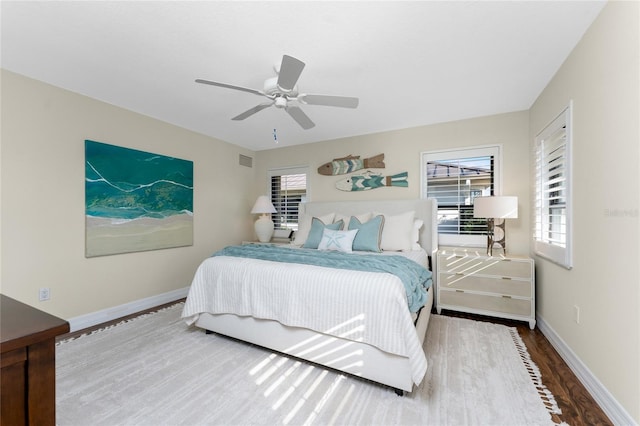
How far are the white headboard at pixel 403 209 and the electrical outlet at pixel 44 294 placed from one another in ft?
10.5

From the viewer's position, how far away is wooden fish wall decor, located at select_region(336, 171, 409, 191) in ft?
13.2

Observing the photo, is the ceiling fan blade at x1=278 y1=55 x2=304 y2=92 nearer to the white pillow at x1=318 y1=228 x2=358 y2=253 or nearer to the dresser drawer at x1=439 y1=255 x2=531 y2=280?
the white pillow at x1=318 y1=228 x2=358 y2=253

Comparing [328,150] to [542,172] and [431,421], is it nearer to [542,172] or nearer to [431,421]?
[542,172]

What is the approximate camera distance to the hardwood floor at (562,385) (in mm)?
1604

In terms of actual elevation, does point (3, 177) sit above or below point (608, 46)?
below

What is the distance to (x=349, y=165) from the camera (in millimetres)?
4410

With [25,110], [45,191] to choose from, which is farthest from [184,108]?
[45,191]

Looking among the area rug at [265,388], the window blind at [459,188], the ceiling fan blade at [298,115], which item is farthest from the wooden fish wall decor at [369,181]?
the area rug at [265,388]

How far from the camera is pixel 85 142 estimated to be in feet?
9.62

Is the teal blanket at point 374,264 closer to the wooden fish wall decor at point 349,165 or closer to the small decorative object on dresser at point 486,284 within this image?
the small decorative object on dresser at point 486,284

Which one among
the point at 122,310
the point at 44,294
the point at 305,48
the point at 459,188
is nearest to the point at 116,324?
the point at 122,310

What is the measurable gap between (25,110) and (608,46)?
14.7 feet

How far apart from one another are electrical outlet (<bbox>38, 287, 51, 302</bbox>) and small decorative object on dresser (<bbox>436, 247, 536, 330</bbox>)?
159 inches

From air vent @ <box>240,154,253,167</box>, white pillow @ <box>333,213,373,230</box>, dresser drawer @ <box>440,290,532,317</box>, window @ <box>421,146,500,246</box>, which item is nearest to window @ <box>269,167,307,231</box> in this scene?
air vent @ <box>240,154,253,167</box>
